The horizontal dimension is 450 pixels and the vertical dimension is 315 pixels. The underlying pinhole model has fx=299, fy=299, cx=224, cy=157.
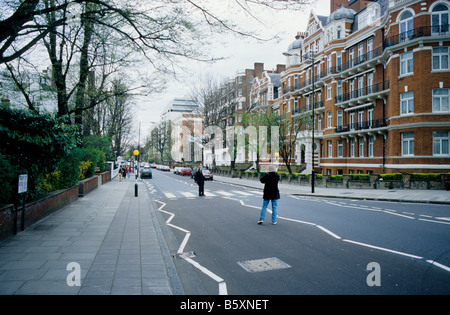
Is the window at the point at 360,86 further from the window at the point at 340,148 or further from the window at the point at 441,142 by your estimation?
the window at the point at 441,142

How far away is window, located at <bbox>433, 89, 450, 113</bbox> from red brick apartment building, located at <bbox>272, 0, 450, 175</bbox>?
0.07 meters

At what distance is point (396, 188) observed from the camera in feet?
69.9

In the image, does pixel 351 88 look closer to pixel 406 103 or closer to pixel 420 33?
pixel 406 103

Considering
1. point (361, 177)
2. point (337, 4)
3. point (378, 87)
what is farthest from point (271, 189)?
point (337, 4)

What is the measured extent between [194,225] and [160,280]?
16.8 ft

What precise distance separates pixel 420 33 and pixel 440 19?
1.75 metres

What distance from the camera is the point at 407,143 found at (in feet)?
82.1

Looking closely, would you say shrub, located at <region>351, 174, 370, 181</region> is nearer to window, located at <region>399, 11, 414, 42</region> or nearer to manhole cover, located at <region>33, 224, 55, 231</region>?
window, located at <region>399, 11, 414, 42</region>

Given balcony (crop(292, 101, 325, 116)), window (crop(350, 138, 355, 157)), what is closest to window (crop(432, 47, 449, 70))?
window (crop(350, 138, 355, 157))

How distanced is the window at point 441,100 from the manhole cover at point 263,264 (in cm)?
2441

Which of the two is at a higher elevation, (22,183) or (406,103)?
(406,103)

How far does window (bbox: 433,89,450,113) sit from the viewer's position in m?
23.4

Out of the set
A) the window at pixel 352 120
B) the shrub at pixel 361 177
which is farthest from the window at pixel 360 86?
the shrub at pixel 361 177
